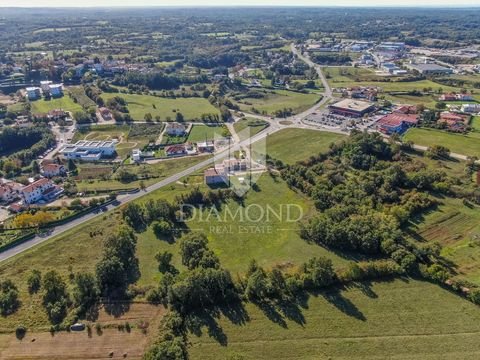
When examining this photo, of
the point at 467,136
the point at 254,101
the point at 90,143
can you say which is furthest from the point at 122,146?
the point at 467,136

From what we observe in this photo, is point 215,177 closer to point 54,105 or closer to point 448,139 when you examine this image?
point 448,139

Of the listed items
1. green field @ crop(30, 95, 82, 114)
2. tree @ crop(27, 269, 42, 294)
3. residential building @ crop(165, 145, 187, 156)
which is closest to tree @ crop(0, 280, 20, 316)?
tree @ crop(27, 269, 42, 294)

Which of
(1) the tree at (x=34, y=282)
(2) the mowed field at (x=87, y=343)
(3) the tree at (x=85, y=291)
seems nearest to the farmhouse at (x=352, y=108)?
(2) the mowed field at (x=87, y=343)

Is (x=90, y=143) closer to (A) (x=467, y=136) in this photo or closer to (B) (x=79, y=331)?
(B) (x=79, y=331)

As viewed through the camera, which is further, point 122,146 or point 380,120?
point 380,120

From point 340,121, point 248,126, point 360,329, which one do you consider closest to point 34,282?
point 360,329
